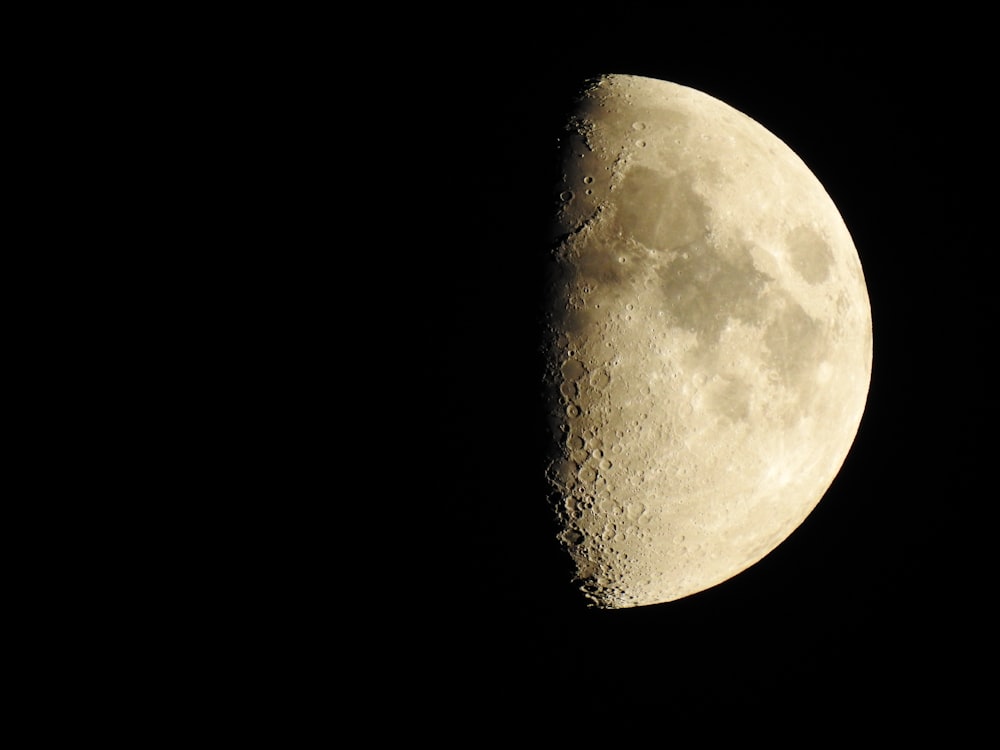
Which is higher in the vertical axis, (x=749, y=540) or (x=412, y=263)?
(x=412, y=263)

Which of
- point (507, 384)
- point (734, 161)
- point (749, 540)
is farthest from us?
point (749, 540)

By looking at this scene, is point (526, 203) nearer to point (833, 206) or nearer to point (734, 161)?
point (734, 161)

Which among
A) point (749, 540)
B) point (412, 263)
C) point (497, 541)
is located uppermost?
point (412, 263)

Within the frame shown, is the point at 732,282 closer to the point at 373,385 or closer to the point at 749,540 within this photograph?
the point at 749,540

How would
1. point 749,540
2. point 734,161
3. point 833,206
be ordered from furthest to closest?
point 833,206 → point 749,540 → point 734,161

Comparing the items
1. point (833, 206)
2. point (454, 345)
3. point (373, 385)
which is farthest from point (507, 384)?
point (833, 206)

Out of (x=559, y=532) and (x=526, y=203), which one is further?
(x=559, y=532)
